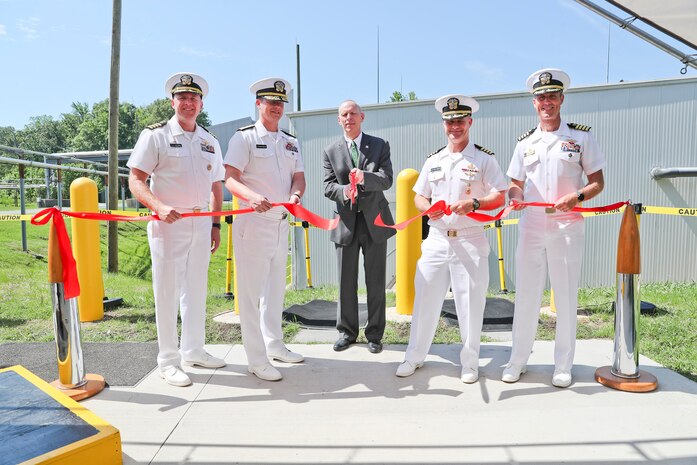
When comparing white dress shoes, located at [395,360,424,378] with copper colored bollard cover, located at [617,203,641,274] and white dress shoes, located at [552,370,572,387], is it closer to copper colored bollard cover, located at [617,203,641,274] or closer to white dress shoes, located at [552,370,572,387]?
white dress shoes, located at [552,370,572,387]

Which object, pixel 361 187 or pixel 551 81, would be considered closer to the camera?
pixel 551 81

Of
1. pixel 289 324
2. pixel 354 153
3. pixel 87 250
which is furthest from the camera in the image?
pixel 87 250

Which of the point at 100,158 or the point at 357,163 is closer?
the point at 357,163

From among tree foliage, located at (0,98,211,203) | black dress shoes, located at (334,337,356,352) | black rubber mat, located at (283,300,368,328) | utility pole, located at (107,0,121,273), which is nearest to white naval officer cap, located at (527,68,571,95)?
black dress shoes, located at (334,337,356,352)

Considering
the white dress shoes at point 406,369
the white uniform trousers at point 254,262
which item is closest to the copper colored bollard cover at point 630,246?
the white dress shoes at point 406,369

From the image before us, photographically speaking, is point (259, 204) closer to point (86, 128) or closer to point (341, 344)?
point (341, 344)

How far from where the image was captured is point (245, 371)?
3.78 meters

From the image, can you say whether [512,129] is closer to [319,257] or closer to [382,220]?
[319,257]

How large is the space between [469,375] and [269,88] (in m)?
2.62

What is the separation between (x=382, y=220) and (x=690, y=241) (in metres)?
8.44

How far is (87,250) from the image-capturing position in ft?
18.4

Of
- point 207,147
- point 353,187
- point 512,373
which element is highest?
point 207,147

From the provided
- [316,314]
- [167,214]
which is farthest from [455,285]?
[316,314]

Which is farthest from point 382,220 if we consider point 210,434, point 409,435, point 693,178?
point 693,178
